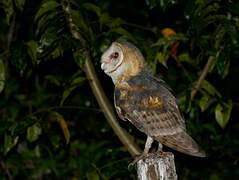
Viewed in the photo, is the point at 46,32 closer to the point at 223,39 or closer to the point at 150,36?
the point at 223,39

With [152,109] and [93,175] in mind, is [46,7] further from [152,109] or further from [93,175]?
[93,175]

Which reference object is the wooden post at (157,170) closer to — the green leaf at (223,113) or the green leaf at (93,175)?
the green leaf at (93,175)

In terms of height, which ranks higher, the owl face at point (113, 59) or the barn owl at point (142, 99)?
the owl face at point (113, 59)

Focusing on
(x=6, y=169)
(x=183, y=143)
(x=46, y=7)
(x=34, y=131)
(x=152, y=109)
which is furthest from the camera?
(x=6, y=169)

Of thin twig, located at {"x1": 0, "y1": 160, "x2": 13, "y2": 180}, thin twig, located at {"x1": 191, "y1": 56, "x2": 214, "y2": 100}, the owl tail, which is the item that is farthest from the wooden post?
thin twig, located at {"x1": 0, "y1": 160, "x2": 13, "y2": 180}

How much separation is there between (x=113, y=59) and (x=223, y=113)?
80 cm

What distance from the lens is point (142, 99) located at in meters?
2.92

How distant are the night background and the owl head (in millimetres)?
257

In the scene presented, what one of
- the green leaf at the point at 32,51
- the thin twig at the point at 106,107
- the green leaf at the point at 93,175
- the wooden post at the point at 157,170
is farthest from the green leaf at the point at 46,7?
the wooden post at the point at 157,170

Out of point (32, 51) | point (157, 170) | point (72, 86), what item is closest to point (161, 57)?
point (72, 86)

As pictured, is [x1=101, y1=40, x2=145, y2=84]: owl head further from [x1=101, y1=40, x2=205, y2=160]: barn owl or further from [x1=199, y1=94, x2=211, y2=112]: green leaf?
[x1=199, y1=94, x2=211, y2=112]: green leaf

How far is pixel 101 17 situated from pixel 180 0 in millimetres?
480

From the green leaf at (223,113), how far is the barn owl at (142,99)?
1.73ft

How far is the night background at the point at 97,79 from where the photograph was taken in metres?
3.17
